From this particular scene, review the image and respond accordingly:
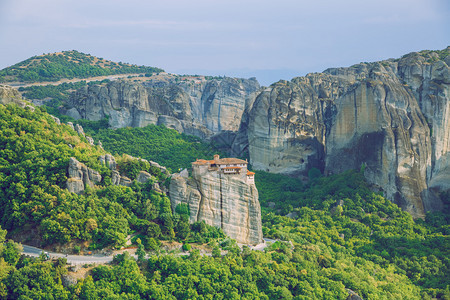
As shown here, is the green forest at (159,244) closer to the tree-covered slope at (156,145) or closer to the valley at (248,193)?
the valley at (248,193)

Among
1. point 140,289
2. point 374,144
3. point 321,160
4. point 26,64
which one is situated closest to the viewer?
point 140,289

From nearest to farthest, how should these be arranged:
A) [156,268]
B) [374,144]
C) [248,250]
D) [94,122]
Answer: [156,268] < [248,250] < [374,144] < [94,122]

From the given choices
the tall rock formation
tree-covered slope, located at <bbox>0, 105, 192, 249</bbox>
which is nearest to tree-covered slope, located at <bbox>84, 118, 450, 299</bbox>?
the tall rock formation

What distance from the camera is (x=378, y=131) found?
70.6 metres

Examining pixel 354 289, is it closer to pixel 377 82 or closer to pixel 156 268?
pixel 156 268

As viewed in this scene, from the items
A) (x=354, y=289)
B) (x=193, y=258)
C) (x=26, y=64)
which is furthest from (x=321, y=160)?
(x=26, y=64)

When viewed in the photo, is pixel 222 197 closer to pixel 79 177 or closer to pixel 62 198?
pixel 79 177

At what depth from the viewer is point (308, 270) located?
47.6 metres

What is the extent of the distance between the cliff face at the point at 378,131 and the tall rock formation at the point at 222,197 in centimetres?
2630

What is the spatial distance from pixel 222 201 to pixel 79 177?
12621 mm

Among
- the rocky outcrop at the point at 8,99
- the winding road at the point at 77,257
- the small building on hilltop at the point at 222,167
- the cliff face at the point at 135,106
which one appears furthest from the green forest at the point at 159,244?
the cliff face at the point at 135,106

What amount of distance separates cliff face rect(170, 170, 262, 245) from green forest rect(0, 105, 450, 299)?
1070mm

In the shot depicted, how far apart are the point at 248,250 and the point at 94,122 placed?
187ft

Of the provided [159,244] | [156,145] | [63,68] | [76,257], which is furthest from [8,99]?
[63,68]
